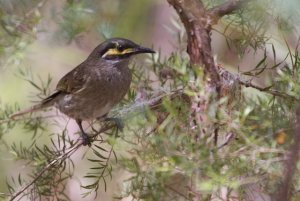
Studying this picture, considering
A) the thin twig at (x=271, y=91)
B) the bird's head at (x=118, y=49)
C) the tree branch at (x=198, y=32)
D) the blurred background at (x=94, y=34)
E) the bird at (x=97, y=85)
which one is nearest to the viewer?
the thin twig at (x=271, y=91)

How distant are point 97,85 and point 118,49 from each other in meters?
0.32

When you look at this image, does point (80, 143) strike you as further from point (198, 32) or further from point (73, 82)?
point (73, 82)

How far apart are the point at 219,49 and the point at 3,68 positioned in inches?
53.6

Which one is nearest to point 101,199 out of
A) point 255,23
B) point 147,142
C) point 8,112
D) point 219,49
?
point 219,49

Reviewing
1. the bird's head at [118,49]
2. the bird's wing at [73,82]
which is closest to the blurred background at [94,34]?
the bird's head at [118,49]

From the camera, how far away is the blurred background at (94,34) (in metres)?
2.63

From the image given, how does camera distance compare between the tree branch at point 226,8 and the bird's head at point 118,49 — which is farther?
the bird's head at point 118,49

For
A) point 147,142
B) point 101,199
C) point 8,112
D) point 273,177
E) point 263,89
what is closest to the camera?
point 273,177

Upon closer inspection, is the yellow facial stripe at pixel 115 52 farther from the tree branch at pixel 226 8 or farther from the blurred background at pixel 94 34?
the tree branch at pixel 226 8

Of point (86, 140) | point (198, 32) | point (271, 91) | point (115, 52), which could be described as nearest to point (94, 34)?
point (115, 52)

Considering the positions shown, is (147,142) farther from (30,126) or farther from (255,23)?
(30,126)

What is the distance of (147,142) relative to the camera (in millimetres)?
1915

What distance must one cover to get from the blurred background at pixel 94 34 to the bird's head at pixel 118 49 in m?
0.06

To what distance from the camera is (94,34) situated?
4.30 m
